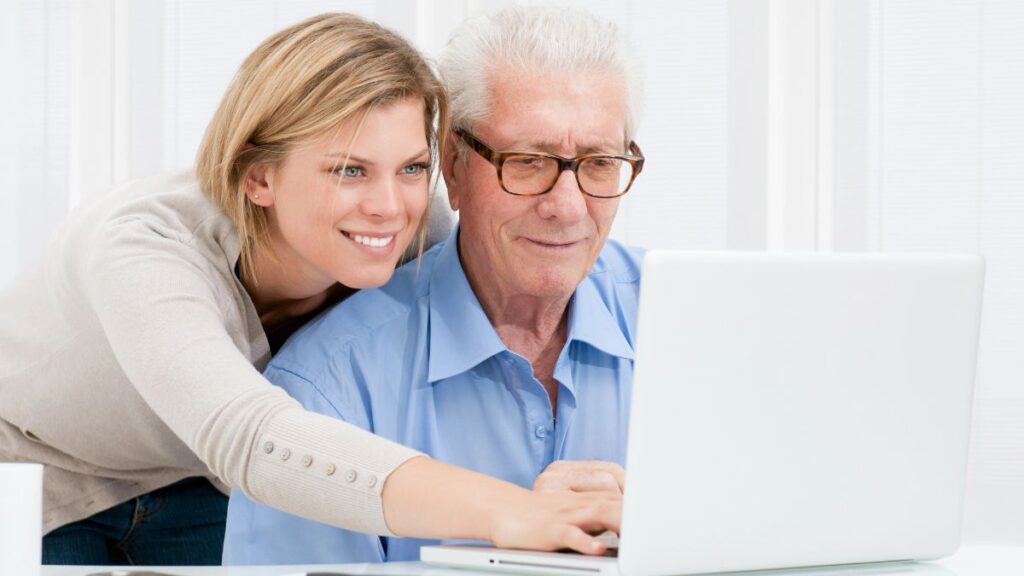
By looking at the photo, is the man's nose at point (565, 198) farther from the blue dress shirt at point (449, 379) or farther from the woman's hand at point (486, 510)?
the woman's hand at point (486, 510)

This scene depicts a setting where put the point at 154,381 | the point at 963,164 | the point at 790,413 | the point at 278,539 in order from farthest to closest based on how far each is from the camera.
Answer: the point at 963,164
the point at 278,539
the point at 154,381
the point at 790,413

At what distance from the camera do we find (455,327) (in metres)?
1.55

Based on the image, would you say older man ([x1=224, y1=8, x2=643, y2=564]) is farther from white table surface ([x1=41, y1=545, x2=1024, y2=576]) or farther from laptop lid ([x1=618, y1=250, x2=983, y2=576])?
laptop lid ([x1=618, y1=250, x2=983, y2=576])

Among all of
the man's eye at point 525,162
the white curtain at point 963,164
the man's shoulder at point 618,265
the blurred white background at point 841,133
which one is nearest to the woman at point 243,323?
the man's eye at point 525,162

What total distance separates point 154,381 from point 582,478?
17.8 inches

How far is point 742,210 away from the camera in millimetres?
2920

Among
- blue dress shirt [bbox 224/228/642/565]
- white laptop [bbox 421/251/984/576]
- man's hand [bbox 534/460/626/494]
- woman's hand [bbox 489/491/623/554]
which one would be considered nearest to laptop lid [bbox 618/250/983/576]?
white laptop [bbox 421/251/984/576]

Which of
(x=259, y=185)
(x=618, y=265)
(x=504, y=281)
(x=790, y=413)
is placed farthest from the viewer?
(x=618, y=265)

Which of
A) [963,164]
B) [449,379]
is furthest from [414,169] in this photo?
[963,164]

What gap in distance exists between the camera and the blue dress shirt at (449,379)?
1462mm

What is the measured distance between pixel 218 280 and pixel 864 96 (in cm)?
197

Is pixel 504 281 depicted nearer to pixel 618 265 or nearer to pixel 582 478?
pixel 618 265

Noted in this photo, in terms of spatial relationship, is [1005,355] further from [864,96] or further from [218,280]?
[218,280]

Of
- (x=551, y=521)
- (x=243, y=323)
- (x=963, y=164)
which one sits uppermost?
(x=963, y=164)
